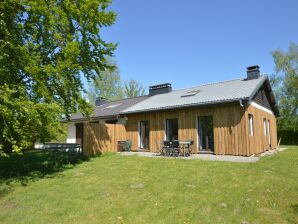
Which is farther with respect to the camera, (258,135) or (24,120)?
(258,135)

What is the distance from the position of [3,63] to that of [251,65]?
14372 millimetres

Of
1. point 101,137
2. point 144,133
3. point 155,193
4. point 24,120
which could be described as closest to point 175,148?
point 144,133

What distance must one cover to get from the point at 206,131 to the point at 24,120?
32.6 feet

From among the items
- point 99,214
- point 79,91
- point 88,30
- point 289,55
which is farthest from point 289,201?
point 289,55

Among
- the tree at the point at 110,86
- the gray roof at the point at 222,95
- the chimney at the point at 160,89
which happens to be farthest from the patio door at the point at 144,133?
the tree at the point at 110,86

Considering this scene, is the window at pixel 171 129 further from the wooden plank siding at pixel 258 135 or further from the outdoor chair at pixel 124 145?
the wooden plank siding at pixel 258 135

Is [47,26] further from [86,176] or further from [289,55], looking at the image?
[289,55]

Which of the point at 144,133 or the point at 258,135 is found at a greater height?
the point at 144,133

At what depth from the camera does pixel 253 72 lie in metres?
18.0

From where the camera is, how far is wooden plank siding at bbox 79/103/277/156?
14250 millimetres

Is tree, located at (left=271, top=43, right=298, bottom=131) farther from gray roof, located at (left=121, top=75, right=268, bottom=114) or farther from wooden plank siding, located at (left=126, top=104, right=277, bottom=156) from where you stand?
gray roof, located at (left=121, top=75, right=268, bottom=114)

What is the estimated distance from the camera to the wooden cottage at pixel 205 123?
567 inches

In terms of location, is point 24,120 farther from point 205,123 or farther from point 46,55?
point 205,123

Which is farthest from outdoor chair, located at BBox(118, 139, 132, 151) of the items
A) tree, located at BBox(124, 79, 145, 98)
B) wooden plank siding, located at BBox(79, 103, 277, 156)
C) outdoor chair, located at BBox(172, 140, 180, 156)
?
tree, located at BBox(124, 79, 145, 98)
